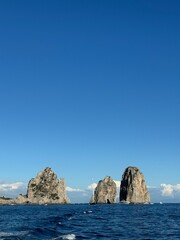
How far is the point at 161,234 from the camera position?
6184 centimetres

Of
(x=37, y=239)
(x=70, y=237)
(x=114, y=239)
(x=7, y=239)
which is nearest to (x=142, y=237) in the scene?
(x=114, y=239)

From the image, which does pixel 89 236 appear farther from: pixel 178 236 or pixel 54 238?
pixel 178 236

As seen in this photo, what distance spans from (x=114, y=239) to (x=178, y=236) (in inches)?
422

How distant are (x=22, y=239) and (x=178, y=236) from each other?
888 inches

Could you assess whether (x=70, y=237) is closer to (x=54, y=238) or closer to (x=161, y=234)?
(x=54, y=238)

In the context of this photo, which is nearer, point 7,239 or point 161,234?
point 7,239

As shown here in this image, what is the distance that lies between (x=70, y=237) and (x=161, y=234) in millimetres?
14467

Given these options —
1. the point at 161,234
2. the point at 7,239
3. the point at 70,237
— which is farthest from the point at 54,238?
the point at 161,234

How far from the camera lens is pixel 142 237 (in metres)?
57.0

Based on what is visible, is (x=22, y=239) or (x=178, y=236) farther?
(x=178, y=236)

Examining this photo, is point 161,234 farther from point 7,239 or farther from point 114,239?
point 7,239

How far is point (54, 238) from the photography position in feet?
187

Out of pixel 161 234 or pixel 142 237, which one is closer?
pixel 142 237

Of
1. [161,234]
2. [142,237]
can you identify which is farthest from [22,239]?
[161,234]
